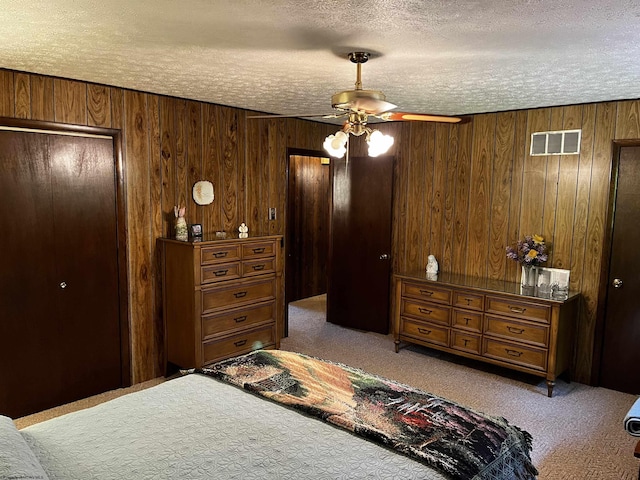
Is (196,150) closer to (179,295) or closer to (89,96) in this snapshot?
(89,96)

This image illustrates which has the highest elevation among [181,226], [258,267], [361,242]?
[181,226]

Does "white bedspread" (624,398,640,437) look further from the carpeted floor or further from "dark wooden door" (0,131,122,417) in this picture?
"dark wooden door" (0,131,122,417)

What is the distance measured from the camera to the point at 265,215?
4855mm

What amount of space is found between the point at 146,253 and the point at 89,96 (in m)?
1.27

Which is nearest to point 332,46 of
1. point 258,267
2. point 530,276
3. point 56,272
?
point 258,267

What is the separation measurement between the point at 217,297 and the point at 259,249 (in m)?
0.58

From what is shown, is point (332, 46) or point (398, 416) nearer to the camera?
point (398, 416)

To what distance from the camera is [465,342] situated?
424 cm

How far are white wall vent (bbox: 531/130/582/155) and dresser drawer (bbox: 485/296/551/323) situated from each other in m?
1.37

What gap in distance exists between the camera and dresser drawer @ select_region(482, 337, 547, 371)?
3789mm

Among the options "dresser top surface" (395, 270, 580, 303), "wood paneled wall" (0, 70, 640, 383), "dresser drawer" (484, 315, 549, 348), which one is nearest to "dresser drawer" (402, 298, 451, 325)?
"dresser top surface" (395, 270, 580, 303)

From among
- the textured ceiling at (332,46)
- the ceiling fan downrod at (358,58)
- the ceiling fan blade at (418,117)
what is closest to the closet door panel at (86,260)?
the textured ceiling at (332,46)

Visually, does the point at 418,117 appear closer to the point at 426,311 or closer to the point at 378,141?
the point at 378,141

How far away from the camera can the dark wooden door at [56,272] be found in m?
3.16
